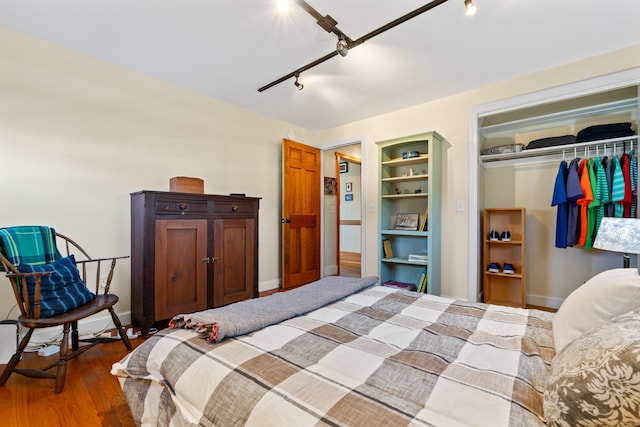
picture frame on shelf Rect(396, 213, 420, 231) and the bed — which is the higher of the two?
picture frame on shelf Rect(396, 213, 420, 231)

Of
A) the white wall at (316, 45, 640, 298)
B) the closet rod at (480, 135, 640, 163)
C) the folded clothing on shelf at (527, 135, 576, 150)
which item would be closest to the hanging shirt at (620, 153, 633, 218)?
the closet rod at (480, 135, 640, 163)

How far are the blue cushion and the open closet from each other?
11.1 feet

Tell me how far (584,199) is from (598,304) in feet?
7.42

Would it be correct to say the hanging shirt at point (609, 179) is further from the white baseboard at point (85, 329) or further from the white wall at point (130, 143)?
the white baseboard at point (85, 329)

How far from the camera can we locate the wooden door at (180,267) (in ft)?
7.77

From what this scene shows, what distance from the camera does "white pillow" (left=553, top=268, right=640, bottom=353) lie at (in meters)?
0.87

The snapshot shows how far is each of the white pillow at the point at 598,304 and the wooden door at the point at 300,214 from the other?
10.1ft

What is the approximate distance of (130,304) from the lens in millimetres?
2699

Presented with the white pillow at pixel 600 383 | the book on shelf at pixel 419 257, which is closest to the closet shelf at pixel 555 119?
the book on shelf at pixel 419 257

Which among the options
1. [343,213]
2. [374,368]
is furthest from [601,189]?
[343,213]

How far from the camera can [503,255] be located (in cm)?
333

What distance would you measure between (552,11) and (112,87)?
138 inches

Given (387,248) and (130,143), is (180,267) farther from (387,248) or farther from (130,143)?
(387,248)

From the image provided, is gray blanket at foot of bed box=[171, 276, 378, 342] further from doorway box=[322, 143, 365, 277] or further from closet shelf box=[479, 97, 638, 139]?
closet shelf box=[479, 97, 638, 139]
